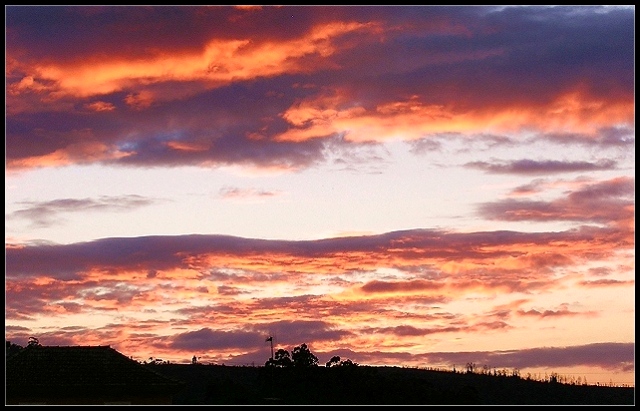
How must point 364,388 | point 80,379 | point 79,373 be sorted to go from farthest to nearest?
point 364,388, point 79,373, point 80,379

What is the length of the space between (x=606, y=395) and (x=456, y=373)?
70.1 feet

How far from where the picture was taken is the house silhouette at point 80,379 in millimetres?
44750

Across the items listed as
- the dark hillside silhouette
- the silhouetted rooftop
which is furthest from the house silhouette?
the dark hillside silhouette

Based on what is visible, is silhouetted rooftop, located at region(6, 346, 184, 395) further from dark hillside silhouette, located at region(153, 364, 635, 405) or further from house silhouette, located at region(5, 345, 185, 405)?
dark hillside silhouette, located at region(153, 364, 635, 405)

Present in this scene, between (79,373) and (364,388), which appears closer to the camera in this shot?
(79,373)

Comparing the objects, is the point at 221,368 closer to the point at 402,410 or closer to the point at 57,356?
the point at 57,356

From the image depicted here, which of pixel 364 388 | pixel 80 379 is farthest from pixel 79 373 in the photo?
pixel 364 388

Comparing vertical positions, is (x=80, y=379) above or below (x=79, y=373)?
below

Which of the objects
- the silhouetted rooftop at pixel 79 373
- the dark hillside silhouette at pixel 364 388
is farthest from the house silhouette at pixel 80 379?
the dark hillside silhouette at pixel 364 388

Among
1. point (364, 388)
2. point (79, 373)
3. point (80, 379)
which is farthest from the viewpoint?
point (364, 388)

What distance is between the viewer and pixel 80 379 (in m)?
45.5

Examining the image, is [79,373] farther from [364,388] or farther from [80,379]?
[364,388]

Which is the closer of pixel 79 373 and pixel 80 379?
pixel 80 379

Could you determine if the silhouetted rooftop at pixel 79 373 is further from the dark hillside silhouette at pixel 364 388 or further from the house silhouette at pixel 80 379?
the dark hillside silhouette at pixel 364 388
